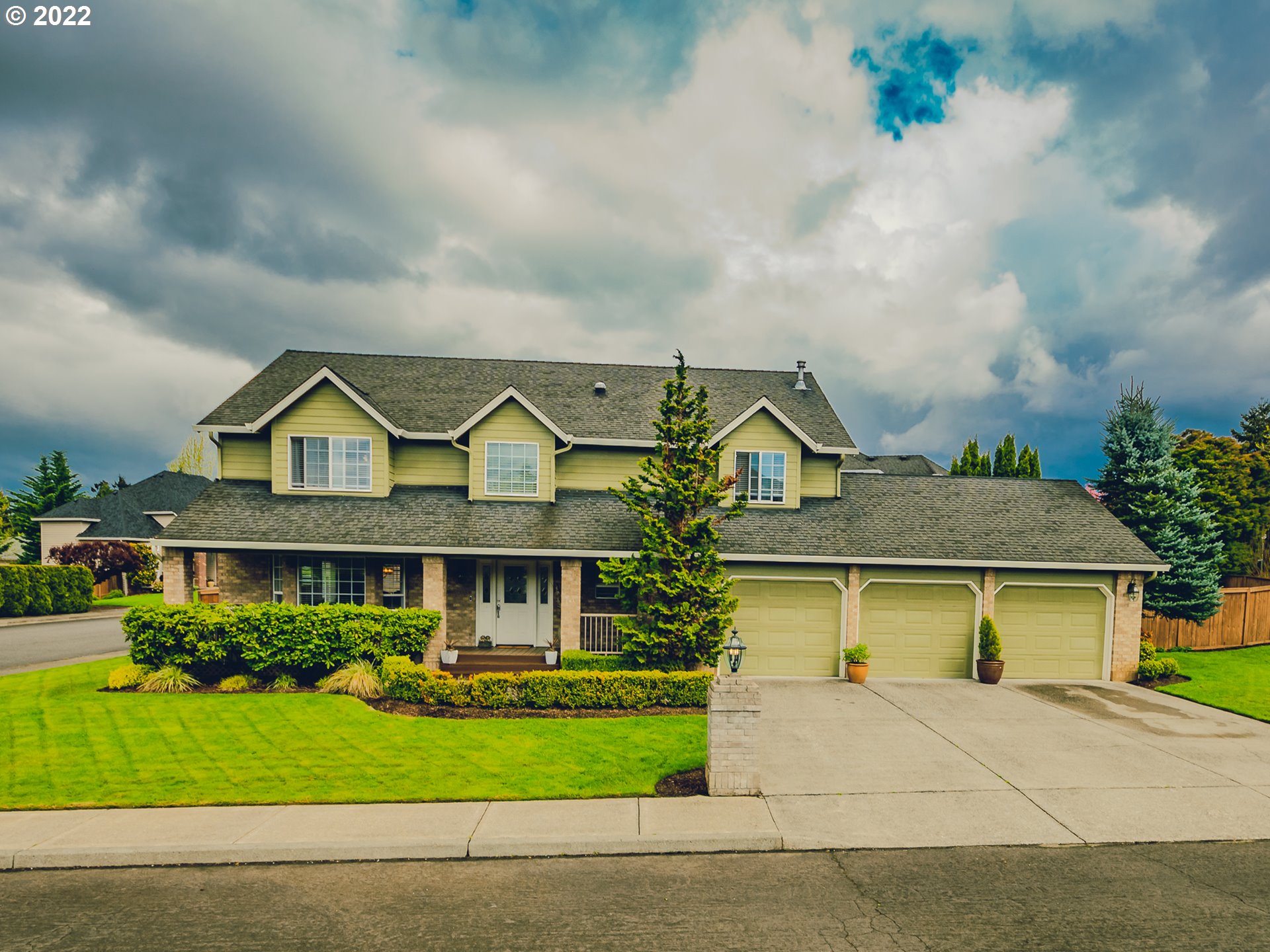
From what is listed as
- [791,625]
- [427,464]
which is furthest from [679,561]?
[427,464]

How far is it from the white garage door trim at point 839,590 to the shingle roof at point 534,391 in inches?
184

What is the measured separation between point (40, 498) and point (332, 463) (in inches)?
2111

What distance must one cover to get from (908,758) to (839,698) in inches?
152

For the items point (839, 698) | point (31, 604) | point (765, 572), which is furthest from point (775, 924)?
point (31, 604)

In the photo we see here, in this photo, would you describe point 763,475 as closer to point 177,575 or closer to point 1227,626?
point 177,575

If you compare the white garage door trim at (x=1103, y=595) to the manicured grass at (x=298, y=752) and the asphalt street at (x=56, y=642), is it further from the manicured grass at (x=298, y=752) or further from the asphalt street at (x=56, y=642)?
the asphalt street at (x=56, y=642)

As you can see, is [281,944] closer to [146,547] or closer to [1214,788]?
[1214,788]

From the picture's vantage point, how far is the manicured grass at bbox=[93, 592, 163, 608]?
32.4 meters

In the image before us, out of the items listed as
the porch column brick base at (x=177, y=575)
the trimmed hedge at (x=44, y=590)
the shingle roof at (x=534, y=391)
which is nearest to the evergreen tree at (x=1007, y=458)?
the shingle roof at (x=534, y=391)

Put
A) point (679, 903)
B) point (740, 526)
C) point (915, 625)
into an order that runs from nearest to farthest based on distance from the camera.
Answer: point (679, 903)
point (915, 625)
point (740, 526)

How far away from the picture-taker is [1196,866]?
7.21m

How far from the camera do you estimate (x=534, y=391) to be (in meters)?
21.2

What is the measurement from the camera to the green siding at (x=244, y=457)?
726 inches

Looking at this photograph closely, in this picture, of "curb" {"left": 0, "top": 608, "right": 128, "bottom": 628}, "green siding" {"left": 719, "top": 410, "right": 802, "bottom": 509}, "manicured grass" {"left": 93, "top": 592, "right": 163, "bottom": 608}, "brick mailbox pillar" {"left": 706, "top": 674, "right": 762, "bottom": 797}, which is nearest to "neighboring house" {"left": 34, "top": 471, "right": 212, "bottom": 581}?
"manicured grass" {"left": 93, "top": 592, "right": 163, "bottom": 608}
